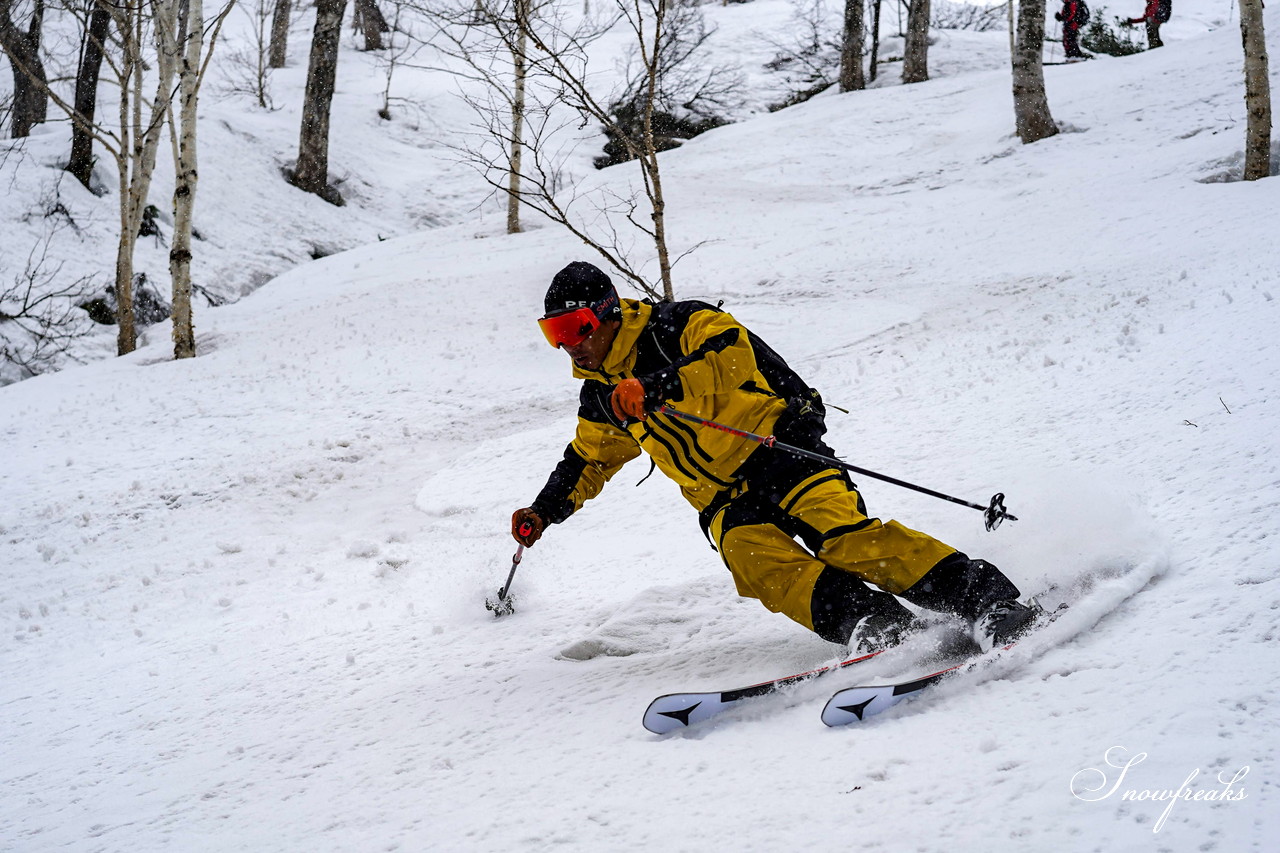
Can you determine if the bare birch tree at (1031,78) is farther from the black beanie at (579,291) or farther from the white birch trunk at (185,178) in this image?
the black beanie at (579,291)

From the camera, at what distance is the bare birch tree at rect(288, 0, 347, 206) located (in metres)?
17.8

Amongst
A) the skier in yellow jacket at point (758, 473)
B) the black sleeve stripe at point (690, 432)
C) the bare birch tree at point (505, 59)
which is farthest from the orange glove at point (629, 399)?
the bare birch tree at point (505, 59)

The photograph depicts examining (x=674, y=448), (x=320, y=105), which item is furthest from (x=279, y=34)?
(x=674, y=448)

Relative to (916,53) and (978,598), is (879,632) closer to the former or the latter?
(978,598)

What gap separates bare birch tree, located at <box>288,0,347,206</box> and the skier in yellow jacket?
648 inches

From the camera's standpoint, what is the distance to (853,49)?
2209 cm

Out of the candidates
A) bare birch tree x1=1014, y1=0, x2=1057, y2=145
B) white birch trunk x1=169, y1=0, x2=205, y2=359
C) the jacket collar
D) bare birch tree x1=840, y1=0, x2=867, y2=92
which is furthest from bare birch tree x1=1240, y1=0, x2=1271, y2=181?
bare birch tree x1=840, y1=0, x2=867, y2=92

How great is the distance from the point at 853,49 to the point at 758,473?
21.4 m

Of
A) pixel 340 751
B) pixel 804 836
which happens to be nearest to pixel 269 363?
pixel 340 751

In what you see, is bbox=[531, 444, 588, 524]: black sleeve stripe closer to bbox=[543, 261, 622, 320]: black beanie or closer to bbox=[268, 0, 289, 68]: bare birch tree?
bbox=[543, 261, 622, 320]: black beanie

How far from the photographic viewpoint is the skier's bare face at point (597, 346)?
360 centimetres

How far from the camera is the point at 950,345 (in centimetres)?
831

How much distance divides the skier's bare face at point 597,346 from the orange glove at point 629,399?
389 mm

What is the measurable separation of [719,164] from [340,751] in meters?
16.8
